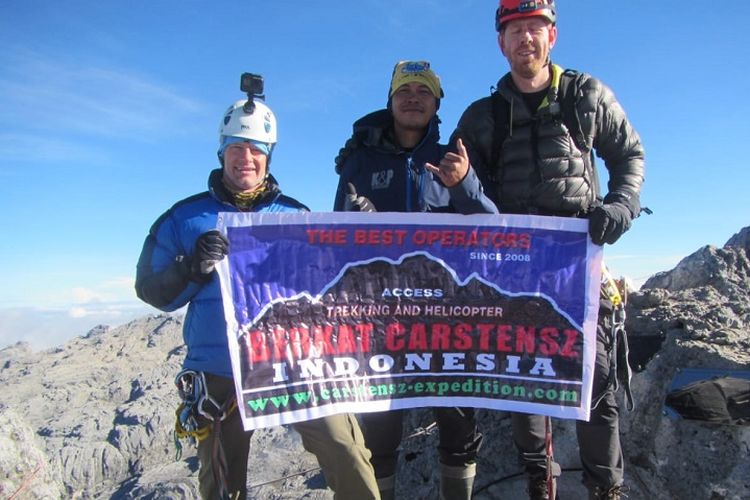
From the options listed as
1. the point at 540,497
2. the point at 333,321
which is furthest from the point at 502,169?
the point at 540,497

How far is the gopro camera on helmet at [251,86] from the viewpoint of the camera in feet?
15.1

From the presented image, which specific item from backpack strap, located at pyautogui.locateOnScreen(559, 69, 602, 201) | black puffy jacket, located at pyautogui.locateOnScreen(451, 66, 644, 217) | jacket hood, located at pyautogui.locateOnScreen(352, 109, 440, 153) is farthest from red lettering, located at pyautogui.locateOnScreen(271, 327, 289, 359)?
backpack strap, located at pyautogui.locateOnScreen(559, 69, 602, 201)

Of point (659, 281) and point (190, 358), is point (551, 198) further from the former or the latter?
point (659, 281)

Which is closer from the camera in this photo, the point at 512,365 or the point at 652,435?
the point at 512,365

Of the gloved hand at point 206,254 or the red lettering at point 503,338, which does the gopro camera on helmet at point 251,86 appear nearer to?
the gloved hand at point 206,254

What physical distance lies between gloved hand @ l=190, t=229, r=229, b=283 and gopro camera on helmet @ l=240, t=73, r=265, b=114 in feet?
4.53

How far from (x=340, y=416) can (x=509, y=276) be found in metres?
1.97

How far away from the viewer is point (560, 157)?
14.2 ft

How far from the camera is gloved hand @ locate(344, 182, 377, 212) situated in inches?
181

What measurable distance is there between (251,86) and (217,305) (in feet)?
6.88

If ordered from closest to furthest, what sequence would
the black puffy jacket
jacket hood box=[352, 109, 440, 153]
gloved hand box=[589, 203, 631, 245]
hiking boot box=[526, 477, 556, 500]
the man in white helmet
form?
the man in white helmet < gloved hand box=[589, 203, 631, 245] < the black puffy jacket < hiking boot box=[526, 477, 556, 500] < jacket hood box=[352, 109, 440, 153]

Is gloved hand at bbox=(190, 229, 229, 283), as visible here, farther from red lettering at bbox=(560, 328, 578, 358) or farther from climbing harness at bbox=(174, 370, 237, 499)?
red lettering at bbox=(560, 328, 578, 358)

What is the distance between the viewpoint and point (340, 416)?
4094 millimetres

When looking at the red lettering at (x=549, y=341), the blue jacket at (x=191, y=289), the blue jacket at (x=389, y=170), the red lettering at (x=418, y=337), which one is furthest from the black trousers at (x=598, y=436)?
the blue jacket at (x=191, y=289)
